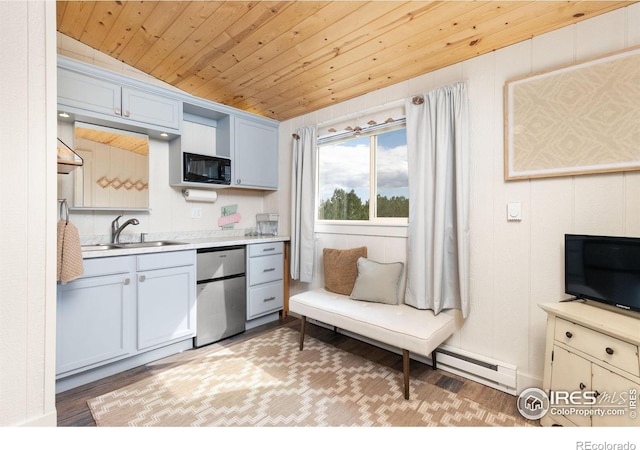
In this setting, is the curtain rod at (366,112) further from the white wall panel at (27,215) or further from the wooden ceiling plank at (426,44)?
Result: the white wall panel at (27,215)

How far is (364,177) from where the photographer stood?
2.88 m

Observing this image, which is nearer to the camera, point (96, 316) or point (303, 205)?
point (96, 316)

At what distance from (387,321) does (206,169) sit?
2.20 meters

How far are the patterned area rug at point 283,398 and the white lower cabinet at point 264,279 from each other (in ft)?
2.11

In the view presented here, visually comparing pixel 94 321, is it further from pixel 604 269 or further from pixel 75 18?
pixel 604 269

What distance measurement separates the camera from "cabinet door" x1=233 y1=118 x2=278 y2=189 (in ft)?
10.3

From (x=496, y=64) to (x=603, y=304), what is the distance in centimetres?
162

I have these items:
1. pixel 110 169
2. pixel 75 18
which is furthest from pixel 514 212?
pixel 75 18

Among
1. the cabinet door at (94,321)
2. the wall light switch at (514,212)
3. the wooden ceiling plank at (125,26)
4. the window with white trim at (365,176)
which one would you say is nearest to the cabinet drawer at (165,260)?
the cabinet door at (94,321)

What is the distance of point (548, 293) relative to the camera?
71.6 inches

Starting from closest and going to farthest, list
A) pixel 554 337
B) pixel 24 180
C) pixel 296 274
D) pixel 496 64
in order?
pixel 24 180 → pixel 554 337 → pixel 496 64 → pixel 296 274

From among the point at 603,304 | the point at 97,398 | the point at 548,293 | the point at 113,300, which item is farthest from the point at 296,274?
the point at 603,304

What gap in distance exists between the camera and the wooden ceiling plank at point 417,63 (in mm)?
1693

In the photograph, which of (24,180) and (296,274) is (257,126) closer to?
(296,274)
